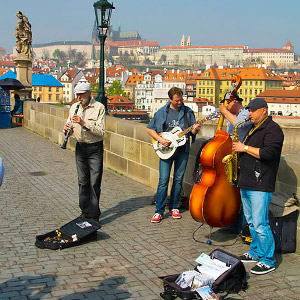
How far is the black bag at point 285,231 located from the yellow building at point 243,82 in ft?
438

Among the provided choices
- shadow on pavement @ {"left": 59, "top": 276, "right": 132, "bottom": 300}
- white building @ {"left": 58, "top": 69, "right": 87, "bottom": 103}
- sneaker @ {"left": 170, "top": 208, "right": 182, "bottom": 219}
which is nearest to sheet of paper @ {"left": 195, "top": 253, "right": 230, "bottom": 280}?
shadow on pavement @ {"left": 59, "top": 276, "right": 132, "bottom": 300}

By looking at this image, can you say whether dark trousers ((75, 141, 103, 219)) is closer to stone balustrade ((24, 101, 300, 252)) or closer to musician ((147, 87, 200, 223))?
musician ((147, 87, 200, 223))

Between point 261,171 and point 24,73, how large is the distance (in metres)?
17.1

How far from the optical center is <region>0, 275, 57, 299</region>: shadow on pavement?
436cm

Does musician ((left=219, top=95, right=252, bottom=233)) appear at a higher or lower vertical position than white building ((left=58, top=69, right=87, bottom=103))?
higher

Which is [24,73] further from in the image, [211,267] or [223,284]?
[223,284]

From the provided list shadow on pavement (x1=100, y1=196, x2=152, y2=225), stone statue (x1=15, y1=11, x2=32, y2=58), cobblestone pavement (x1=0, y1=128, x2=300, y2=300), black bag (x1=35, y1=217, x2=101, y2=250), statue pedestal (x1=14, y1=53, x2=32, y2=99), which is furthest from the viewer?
statue pedestal (x1=14, y1=53, x2=32, y2=99)

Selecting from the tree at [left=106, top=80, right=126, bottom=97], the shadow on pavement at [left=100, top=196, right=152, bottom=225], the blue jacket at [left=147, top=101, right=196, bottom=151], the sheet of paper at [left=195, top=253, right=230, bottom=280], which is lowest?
the tree at [left=106, top=80, right=126, bottom=97]

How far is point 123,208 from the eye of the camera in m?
7.34

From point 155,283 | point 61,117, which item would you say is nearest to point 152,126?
point 155,283

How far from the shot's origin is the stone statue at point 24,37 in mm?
19828

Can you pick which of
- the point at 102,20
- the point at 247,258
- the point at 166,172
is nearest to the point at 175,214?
the point at 166,172

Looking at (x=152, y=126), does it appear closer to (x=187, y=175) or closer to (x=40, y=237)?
(x=187, y=175)

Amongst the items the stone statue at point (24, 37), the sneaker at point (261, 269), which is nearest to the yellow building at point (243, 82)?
the stone statue at point (24, 37)
